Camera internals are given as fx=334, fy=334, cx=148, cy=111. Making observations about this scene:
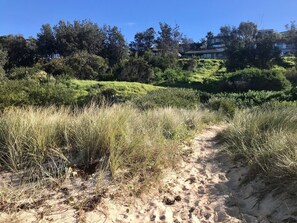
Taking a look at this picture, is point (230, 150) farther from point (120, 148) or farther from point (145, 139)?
point (120, 148)

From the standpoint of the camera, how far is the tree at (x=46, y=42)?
4397 cm

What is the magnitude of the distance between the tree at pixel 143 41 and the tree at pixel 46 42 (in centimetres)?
1777

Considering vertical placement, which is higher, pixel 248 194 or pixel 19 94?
pixel 19 94

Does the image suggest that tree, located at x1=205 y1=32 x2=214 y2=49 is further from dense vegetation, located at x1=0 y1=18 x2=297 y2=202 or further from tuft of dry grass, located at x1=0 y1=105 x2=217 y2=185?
tuft of dry grass, located at x1=0 y1=105 x2=217 y2=185

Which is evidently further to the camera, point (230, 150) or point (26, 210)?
point (230, 150)

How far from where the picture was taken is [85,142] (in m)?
5.04

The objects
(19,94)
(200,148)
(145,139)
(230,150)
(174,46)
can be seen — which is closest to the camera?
(145,139)

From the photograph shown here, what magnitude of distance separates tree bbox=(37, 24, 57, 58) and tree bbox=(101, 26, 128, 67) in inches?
263

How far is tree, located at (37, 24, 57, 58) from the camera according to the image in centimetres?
Answer: 4397

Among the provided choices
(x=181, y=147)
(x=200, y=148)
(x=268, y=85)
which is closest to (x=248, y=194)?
(x=181, y=147)

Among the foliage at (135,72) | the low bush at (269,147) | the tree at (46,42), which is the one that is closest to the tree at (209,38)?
the tree at (46,42)

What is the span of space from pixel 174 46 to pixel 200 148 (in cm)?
5232

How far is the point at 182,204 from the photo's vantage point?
14.0 feet

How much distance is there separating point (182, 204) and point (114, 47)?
42224 mm
